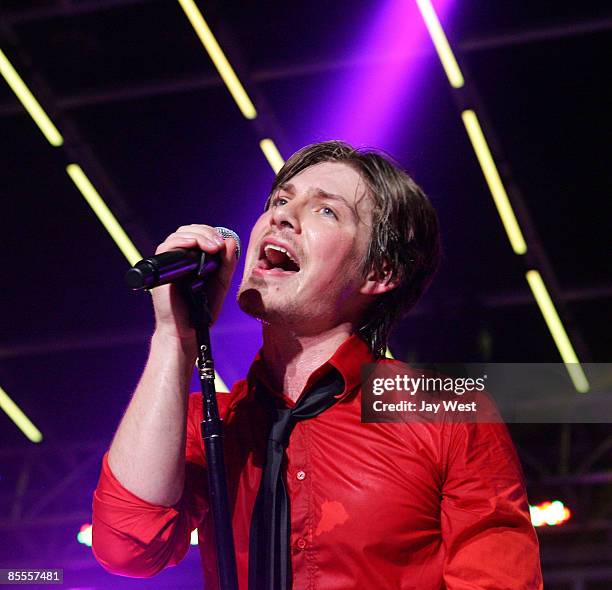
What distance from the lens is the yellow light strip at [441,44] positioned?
3732 mm

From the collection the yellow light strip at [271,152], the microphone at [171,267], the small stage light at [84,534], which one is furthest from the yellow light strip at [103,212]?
the microphone at [171,267]

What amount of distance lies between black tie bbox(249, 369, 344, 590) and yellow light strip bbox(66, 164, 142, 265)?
2.92 metres

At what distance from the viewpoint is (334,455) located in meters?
1.76

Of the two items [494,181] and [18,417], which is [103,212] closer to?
[18,417]

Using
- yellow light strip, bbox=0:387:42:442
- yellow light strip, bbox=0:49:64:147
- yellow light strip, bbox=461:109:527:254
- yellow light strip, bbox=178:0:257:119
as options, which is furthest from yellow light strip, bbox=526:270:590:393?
yellow light strip, bbox=0:387:42:442

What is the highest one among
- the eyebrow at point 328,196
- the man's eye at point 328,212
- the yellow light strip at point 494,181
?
the yellow light strip at point 494,181

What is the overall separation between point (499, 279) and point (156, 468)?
349cm

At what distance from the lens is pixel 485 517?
163 cm

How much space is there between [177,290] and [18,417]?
420cm

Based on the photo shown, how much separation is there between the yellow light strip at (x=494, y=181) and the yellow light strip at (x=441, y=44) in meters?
0.18

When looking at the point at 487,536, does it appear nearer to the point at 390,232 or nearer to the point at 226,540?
the point at 226,540

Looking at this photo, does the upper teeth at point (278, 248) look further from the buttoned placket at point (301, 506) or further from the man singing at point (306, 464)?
the buttoned placket at point (301, 506)

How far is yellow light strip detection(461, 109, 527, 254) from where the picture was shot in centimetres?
420

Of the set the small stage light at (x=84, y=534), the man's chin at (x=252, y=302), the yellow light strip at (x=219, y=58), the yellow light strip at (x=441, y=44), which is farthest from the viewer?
the small stage light at (x=84, y=534)
